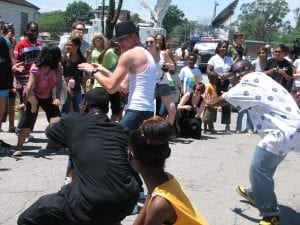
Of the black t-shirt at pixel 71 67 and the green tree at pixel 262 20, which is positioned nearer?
the black t-shirt at pixel 71 67

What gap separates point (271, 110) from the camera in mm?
5125

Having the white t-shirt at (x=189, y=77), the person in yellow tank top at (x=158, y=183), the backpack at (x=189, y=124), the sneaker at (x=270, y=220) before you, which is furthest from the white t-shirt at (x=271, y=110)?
the white t-shirt at (x=189, y=77)

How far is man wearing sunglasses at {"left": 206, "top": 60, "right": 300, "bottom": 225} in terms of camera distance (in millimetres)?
5094

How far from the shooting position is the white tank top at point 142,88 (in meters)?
5.25

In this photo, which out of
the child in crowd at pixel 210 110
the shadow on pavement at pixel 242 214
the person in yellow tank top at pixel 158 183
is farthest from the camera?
the child in crowd at pixel 210 110

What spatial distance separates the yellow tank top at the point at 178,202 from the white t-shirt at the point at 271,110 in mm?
2173

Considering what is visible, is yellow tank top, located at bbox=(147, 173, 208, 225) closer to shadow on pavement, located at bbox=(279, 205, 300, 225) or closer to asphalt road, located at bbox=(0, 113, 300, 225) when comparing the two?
asphalt road, located at bbox=(0, 113, 300, 225)

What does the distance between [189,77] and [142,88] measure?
18.8ft

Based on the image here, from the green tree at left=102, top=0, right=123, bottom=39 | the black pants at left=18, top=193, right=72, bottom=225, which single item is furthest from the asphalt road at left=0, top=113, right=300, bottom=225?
the green tree at left=102, top=0, right=123, bottom=39

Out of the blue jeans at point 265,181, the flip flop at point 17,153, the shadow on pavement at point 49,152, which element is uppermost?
the blue jeans at point 265,181

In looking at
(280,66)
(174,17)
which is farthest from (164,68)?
(174,17)

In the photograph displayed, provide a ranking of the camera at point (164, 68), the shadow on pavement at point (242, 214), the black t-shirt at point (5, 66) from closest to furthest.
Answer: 1. the shadow on pavement at point (242, 214)
2. the black t-shirt at point (5, 66)
3. the camera at point (164, 68)

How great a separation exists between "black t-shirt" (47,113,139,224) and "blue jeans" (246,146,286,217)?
184cm

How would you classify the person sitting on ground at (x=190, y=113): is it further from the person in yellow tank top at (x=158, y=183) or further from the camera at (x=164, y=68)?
the person in yellow tank top at (x=158, y=183)
